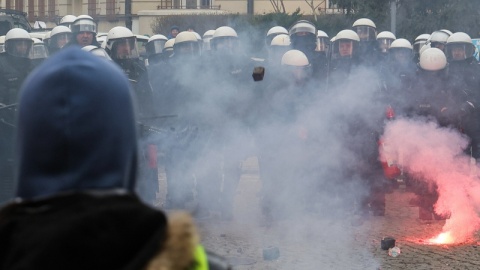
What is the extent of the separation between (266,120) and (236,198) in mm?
1308

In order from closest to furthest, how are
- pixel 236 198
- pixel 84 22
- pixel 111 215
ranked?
pixel 111 215, pixel 236 198, pixel 84 22

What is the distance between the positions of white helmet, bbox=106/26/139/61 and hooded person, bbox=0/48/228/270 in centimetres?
926

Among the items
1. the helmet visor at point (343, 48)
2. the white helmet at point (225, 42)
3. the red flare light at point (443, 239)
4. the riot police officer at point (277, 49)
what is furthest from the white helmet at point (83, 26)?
the red flare light at point (443, 239)

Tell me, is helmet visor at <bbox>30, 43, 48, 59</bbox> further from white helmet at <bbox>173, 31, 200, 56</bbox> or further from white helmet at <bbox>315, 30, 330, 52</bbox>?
white helmet at <bbox>315, 30, 330, 52</bbox>

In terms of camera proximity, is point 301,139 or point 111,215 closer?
point 111,215

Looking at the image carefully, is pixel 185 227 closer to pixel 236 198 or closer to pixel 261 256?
pixel 261 256

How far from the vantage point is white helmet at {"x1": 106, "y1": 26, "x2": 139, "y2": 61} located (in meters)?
10.9

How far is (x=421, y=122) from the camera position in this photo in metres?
9.89

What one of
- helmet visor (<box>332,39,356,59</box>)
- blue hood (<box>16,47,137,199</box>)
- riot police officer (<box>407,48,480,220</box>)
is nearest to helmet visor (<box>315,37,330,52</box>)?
helmet visor (<box>332,39,356,59</box>)

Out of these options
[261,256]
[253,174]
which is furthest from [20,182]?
[253,174]

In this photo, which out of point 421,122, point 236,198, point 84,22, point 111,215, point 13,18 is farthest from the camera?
point 13,18

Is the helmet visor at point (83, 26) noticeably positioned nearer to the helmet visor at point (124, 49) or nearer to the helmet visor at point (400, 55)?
the helmet visor at point (124, 49)

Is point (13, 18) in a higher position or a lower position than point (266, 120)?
higher

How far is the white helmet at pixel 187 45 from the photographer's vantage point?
1133 cm
